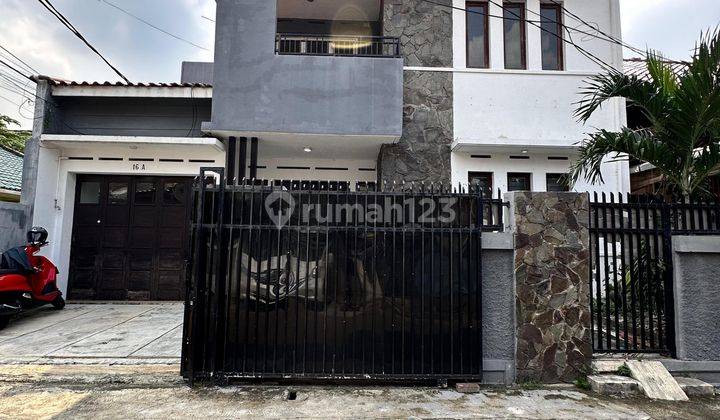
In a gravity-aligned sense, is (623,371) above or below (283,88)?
below

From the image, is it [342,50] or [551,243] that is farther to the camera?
[342,50]

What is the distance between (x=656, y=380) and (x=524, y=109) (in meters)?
5.85

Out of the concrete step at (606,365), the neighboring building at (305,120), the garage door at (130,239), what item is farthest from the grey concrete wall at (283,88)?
the concrete step at (606,365)

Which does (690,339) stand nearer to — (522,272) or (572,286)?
(572,286)

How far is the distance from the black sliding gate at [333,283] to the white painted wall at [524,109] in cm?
445

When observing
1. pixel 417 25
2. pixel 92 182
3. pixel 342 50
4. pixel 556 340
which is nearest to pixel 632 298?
pixel 556 340

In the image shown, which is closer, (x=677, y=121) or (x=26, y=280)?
(x=677, y=121)

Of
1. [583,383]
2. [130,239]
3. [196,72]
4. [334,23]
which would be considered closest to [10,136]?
[196,72]

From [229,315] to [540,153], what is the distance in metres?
7.18

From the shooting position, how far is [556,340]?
4.38 m

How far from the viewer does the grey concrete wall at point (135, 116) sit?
883 cm

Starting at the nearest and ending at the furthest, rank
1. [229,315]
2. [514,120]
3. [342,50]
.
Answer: [229,315], [514,120], [342,50]

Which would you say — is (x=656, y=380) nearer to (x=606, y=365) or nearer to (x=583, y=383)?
(x=606, y=365)

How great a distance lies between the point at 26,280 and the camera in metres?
6.64
